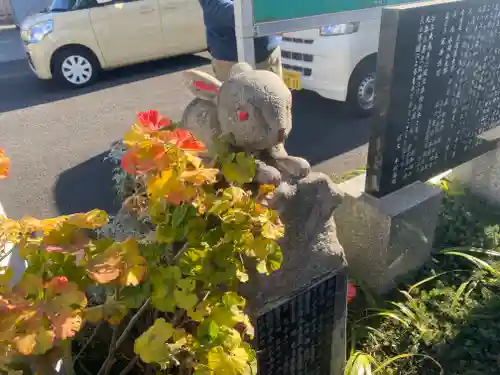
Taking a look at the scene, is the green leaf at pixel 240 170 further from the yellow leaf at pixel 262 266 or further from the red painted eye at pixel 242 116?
the red painted eye at pixel 242 116

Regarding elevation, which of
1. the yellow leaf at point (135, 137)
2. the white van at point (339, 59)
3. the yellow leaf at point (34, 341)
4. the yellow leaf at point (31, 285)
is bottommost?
the white van at point (339, 59)

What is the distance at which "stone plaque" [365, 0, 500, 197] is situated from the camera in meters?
2.33

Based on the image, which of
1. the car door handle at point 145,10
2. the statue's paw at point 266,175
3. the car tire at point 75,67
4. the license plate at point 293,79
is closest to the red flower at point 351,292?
the statue's paw at point 266,175

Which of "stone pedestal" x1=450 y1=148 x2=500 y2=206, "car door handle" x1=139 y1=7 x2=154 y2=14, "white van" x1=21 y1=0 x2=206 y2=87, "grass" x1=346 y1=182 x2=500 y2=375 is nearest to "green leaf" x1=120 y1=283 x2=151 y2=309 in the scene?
"grass" x1=346 y1=182 x2=500 y2=375

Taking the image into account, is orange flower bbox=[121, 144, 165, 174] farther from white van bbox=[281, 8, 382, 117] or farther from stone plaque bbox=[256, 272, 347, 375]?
white van bbox=[281, 8, 382, 117]

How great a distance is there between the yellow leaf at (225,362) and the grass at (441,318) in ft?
4.29

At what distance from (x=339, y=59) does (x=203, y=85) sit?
3450mm

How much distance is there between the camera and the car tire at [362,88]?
500 cm

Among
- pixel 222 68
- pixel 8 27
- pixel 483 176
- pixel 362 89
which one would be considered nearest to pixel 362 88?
pixel 362 89

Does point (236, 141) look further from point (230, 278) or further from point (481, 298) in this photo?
point (481, 298)

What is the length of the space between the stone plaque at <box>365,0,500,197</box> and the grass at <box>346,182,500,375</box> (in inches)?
23.1

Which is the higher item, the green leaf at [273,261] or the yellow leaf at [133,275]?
the yellow leaf at [133,275]

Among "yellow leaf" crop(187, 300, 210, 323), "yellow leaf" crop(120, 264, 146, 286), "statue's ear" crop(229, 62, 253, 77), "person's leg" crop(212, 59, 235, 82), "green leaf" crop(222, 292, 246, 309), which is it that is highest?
"statue's ear" crop(229, 62, 253, 77)

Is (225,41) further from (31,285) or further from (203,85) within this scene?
(31,285)
